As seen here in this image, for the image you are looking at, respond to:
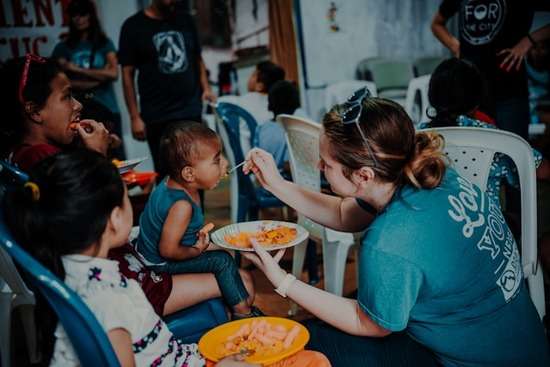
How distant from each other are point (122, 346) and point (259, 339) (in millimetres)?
348

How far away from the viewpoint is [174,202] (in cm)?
165

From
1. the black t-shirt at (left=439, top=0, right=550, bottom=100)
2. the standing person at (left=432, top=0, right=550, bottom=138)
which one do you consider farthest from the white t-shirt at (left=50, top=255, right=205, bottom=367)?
the black t-shirt at (left=439, top=0, right=550, bottom=100)

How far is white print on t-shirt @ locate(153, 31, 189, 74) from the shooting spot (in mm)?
2998

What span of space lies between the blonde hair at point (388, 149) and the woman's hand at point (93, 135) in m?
0.84

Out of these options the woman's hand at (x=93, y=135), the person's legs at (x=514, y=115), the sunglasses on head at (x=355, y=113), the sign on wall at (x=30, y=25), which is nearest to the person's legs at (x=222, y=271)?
the woman's hand at (x=93, y=135)

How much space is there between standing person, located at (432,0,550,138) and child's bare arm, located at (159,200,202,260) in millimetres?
1655

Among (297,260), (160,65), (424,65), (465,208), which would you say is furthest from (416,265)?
(424,65)

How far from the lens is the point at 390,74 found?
6.43 meters

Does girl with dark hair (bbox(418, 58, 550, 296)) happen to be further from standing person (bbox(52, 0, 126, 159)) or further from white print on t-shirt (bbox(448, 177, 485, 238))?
standing person (bbox(52, 0, 126, 159))

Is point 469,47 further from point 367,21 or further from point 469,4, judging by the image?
point 367,21

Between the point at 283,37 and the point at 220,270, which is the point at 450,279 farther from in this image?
the point at 283,37

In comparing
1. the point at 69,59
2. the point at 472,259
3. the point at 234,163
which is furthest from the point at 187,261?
the point at 69,59

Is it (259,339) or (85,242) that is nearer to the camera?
(85,242)

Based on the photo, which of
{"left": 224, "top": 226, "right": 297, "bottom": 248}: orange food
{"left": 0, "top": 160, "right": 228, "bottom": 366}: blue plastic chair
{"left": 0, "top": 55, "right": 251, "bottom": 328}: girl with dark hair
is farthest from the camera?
{"left": 224, "top": 226, "right": 297, "bottom": 248}: orange food
